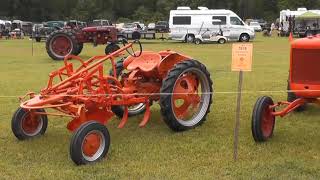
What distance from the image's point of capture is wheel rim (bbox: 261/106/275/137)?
6922 mm

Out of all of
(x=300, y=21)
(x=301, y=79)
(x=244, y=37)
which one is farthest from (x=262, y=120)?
(x=300, y=21)

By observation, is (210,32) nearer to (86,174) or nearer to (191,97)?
(191,97)

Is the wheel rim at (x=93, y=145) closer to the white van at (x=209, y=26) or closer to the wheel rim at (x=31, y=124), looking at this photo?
the wheel rim at (x=31, y=124)

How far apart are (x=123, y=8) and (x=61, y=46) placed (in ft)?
248

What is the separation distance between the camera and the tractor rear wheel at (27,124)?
6961 mm

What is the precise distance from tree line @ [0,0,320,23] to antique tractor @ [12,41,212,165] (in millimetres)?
78840

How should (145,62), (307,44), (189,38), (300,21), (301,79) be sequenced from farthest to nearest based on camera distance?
(300,21) < (189,38) < (145,62) < (301,79) < (307,44)

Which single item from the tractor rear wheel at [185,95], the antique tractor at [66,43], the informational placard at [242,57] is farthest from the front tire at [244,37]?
the informational placard at [242,57]

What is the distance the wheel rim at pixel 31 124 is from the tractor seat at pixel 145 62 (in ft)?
4.94

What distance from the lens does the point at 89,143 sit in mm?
5980

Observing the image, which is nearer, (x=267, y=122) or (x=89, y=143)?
(x=89, y=143)

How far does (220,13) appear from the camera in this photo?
36.3 metres

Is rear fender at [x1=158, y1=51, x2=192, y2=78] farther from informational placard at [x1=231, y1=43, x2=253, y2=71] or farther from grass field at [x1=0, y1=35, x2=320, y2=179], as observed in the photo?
informational placard at [x1=231, y1=43, x2=253, y2=71]

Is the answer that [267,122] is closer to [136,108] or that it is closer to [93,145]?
[93,145]
